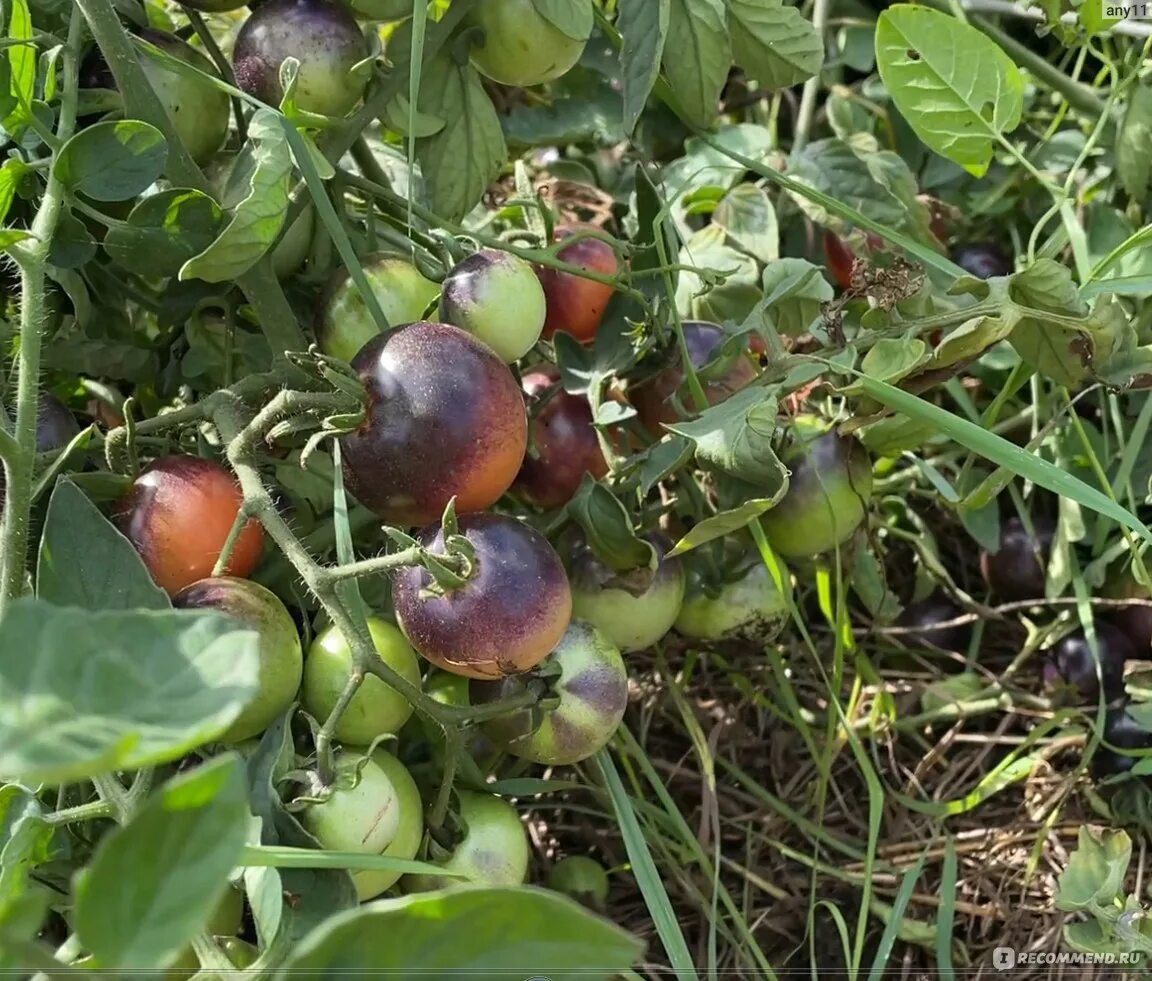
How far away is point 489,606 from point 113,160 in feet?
1.21

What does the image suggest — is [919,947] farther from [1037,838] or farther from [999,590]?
[999,590]

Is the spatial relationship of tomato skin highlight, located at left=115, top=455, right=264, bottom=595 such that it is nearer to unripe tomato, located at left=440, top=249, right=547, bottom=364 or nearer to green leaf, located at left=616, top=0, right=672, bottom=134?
unripe tomato, located at left=440, top=249, right=547, bottom=364

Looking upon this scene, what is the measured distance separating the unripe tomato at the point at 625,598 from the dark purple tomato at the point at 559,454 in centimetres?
6

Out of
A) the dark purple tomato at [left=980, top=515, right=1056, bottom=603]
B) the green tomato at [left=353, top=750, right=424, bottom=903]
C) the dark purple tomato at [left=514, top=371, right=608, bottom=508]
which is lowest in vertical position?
the dark purple tomato at [left=980, top=515, right=1056, bottom=603]

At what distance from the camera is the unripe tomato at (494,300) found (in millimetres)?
759

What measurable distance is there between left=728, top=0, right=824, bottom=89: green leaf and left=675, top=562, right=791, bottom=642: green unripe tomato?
43 cm

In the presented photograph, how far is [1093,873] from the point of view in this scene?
33.4 inches

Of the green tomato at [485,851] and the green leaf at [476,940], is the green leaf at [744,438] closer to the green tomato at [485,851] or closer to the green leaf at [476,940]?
the green tomato at [485,851]

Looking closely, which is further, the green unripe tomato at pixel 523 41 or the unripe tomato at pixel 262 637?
the green unripe tomato at pixel 523 41

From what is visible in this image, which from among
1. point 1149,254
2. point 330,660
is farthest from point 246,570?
point 1149,254

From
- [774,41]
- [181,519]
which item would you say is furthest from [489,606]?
[774,41]

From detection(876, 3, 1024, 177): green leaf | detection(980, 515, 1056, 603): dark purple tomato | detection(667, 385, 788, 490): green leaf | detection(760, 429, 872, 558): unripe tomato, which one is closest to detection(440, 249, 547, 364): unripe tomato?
detection(667, 385, 788, 490): green leaf

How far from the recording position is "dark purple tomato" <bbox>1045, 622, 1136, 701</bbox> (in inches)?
39.5

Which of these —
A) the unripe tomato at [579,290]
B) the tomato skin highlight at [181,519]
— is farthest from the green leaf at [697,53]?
the tomato skin highlight at [181,519]
